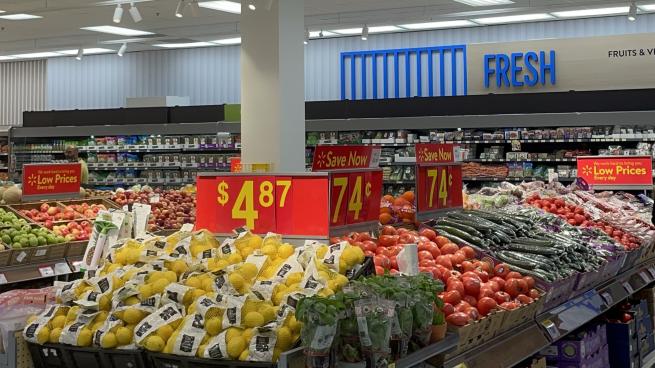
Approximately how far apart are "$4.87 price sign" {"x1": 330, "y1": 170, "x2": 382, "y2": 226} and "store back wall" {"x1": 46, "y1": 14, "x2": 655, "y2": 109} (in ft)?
37.2

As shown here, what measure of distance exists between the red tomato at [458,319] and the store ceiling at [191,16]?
29.9 feet

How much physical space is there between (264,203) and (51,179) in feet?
15.7

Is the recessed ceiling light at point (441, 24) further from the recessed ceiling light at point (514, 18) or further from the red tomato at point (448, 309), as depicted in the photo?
the red tomato at point (448, 309)

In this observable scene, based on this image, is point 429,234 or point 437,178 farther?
point 437,178

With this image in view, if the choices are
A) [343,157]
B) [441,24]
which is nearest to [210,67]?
[441,24]

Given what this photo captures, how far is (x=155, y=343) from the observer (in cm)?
274

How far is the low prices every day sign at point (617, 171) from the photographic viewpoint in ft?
29.2

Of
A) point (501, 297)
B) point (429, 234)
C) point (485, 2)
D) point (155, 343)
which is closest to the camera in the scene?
point (155, 343)

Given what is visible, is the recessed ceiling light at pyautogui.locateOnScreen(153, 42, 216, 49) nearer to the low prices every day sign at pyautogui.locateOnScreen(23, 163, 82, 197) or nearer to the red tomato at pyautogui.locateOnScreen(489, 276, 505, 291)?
the low prices every day sign at pyautogui.locateOnScreen(23, 163, 82, 197)

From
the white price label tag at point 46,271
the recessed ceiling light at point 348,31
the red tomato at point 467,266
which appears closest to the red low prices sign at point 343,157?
the red tomato at point 467,266

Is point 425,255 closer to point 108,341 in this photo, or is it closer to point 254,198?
point 254,198

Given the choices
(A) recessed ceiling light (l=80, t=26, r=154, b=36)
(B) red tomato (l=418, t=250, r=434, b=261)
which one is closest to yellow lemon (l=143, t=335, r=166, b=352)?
(B) red tomato (l=418, t=250, r=434, b=261)

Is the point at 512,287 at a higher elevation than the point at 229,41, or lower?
lower

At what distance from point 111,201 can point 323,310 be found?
656cm
